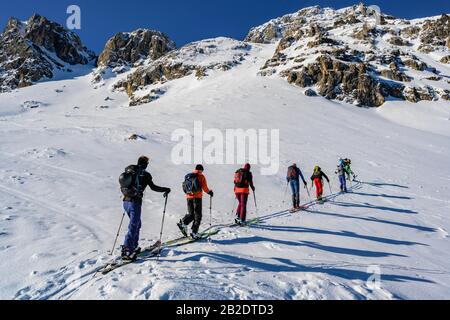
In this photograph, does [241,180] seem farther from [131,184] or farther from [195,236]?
[131,184]

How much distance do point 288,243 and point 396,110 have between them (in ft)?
226

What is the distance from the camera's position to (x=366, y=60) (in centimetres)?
8644

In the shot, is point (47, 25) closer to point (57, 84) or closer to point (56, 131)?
point (57, 84)

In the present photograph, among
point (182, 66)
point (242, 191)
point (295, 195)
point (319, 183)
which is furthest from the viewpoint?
point (182, 66)

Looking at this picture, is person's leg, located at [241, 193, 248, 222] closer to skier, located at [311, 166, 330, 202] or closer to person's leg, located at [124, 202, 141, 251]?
person's leg, located at [124, 202, 141, 251]

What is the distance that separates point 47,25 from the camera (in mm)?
151250

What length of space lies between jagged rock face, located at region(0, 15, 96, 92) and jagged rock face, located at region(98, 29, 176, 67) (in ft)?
52.4

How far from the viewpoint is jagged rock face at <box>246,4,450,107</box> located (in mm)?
73750

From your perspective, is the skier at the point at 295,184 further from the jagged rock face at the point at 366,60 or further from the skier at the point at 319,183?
the jagged rock face at the point at 366,60

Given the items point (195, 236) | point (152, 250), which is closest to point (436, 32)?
point (195, 236)

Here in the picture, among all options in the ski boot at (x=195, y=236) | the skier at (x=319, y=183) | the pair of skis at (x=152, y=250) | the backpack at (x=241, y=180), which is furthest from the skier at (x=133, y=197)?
the skier at (x=319, y=183)

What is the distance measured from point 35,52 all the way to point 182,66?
72.1 metres

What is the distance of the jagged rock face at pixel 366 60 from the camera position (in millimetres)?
73750

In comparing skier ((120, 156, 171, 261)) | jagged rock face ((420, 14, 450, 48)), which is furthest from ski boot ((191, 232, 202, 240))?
jagged rock face ((420, 14, 450, 48))
